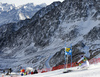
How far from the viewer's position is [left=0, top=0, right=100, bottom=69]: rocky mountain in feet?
275

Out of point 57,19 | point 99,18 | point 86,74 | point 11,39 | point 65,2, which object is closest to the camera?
point 86,74

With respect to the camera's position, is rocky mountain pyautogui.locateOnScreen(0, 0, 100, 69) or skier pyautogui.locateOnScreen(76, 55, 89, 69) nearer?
skier pyautogui.locateOnScreen(76, 55, 89, 69)

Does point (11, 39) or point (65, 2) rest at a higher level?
point (65, 2)

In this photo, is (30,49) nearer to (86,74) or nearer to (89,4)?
(89,4)

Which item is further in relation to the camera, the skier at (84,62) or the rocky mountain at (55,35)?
the rocky mountain at (55,35)

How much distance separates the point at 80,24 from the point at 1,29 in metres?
98.6

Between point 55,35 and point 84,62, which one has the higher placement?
point 55,35

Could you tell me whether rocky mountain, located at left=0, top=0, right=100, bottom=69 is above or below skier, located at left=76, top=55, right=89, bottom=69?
above

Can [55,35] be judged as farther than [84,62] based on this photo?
Yes

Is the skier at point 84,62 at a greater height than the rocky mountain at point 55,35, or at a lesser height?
lesser

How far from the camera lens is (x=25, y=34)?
5098 inches

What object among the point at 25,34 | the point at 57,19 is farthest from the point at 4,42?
the point at 57,19

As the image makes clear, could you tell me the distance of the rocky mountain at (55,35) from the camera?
83725mm

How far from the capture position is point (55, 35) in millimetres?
105938
